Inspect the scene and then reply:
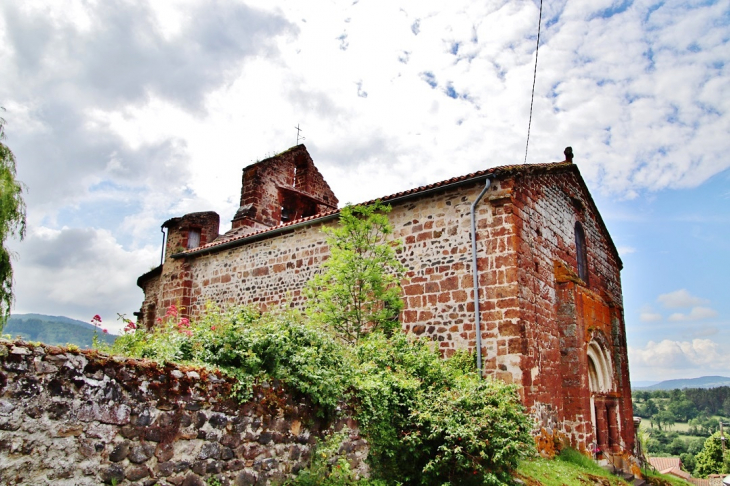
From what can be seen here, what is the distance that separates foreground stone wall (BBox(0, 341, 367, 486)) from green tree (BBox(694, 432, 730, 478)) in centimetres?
5027

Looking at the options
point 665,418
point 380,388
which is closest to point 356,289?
point 380,388

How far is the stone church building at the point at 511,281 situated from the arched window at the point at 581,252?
0.04 meters

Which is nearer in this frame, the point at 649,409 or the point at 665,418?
the point at 665,418

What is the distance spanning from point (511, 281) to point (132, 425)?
7.58m

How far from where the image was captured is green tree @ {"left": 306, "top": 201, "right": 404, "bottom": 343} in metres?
10.4

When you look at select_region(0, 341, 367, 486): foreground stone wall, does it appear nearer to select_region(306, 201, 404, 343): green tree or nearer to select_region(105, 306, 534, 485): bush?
select_region(105, 306, 534, 485): bush

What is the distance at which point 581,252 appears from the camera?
14945 millimetres

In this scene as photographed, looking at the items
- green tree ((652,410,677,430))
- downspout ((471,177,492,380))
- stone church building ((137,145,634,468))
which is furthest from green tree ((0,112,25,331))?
green tree ((652,410,677,430))

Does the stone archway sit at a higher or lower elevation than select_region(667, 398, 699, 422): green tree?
higher

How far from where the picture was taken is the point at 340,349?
7.17m

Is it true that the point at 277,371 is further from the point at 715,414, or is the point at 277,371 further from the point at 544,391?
the point at 715,414

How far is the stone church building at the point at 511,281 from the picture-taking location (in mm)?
10297

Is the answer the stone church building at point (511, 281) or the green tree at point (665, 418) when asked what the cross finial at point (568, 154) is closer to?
the stone church building at point (511, 281)

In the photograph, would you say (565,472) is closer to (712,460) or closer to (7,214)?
(7,214)
